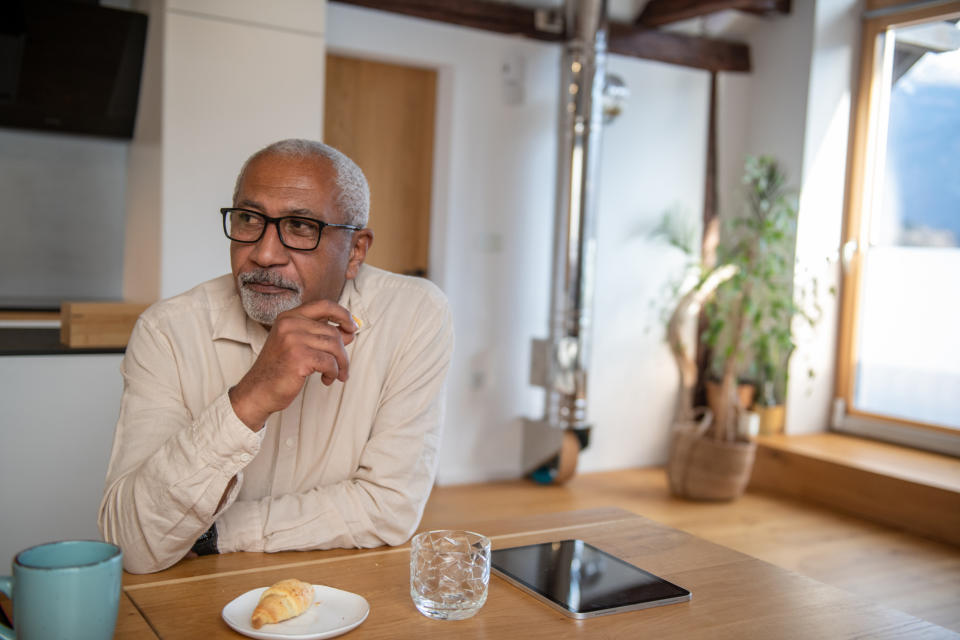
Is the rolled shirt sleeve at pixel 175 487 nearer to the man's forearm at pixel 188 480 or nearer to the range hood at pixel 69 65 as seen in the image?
the man's forearm at pixel 188 480

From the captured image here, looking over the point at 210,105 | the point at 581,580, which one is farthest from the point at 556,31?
the point at 581,580

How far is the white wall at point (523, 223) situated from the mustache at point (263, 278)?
8.84 ft

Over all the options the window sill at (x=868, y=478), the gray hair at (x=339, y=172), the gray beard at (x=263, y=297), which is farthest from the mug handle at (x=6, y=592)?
the window sill at (x=868, y=478)

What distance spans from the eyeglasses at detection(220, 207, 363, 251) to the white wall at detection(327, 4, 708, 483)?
2.64 meters

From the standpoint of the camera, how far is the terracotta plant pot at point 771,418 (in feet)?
15.7

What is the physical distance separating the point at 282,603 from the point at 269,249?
0.65 m

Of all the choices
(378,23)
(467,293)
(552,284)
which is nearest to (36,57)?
(378,23)

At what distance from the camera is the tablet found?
0.97 metres

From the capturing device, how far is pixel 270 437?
144cm

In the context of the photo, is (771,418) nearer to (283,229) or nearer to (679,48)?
(679,48)

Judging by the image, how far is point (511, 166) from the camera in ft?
14.3

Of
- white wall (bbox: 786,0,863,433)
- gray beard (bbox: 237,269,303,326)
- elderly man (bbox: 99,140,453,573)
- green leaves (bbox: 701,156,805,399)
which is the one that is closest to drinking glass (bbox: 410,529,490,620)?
elderly man (bbox: 99,140,453,573)

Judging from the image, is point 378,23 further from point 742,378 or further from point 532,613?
point 532,613

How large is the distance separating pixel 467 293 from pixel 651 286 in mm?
1163
